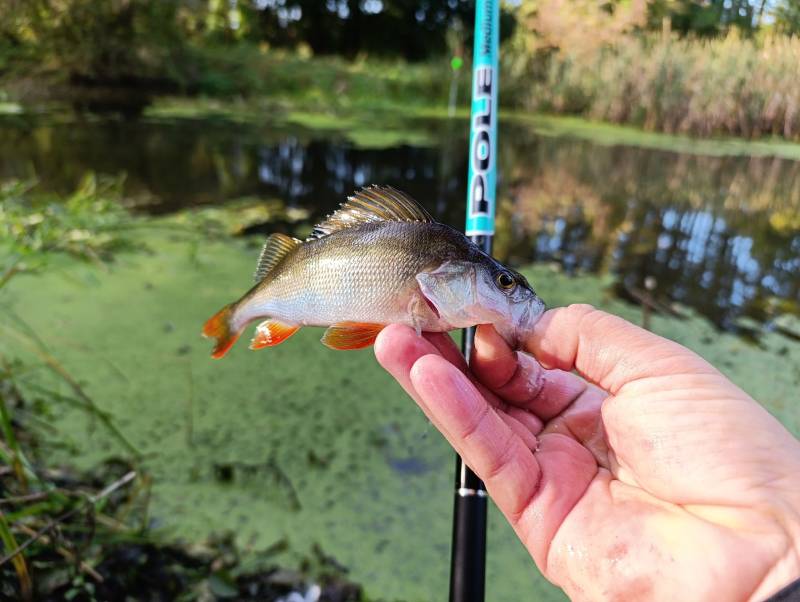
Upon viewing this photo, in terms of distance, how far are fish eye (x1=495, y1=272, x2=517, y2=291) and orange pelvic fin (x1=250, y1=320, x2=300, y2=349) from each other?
0.42 m

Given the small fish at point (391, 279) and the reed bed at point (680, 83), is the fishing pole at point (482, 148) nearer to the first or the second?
the small fish at point (391, 279)

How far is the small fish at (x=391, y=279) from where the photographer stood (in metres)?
0.95

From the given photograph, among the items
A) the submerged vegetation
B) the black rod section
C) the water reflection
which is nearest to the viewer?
the black rod section

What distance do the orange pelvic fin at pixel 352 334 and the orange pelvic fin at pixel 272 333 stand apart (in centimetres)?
13

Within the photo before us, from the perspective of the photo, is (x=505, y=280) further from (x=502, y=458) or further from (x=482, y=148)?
(x=482, y=148)

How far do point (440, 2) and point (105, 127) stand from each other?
4649mm

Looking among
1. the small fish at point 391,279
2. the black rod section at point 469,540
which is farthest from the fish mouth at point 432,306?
the black rod section at point 469,540

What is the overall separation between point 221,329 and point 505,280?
1.97 feet

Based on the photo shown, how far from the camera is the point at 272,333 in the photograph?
1146mm

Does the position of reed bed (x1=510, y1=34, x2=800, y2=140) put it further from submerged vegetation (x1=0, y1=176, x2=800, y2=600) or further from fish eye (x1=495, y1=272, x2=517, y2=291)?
fish eye (x1=495, y1=272, x2=517, y2=291)

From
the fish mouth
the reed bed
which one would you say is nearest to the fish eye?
the fish mouth

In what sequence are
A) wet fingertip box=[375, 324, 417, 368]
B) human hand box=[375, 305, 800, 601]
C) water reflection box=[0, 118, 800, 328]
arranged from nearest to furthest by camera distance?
human hand box=[375, 305, 800, 601], wet fingertip box=[375, 324, 417, 368], water reflection box=[0, 118, 800, 328]

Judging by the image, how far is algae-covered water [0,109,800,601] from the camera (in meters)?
1.85

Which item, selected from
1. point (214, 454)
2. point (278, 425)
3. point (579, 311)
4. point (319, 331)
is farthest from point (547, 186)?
point (579, 311)
